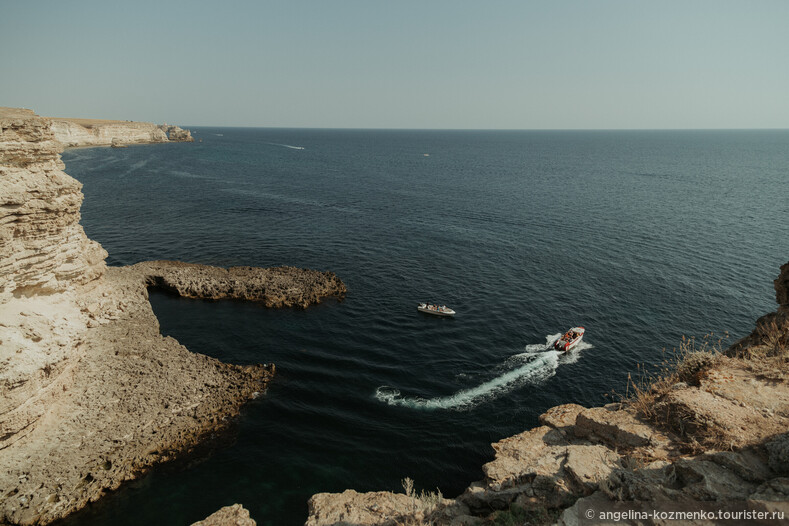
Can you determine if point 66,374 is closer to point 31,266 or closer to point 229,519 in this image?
point 31,266

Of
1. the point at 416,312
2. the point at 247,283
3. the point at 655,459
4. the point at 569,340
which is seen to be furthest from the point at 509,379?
the point at 247,283

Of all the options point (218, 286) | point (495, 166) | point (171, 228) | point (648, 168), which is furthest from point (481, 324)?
point (648, 168)

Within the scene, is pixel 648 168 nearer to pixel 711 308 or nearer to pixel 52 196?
pixel 711 308

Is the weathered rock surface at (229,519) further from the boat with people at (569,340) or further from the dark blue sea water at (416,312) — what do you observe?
the boat with people at (569,340)

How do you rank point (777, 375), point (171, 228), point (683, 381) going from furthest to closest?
point (171, 228) < point (683, 381) < point (777, 375)

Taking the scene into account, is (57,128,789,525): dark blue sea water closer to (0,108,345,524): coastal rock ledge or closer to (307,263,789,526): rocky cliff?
(0,108,345,524): coastal rock ledge

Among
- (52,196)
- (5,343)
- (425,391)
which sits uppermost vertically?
(52,196)
